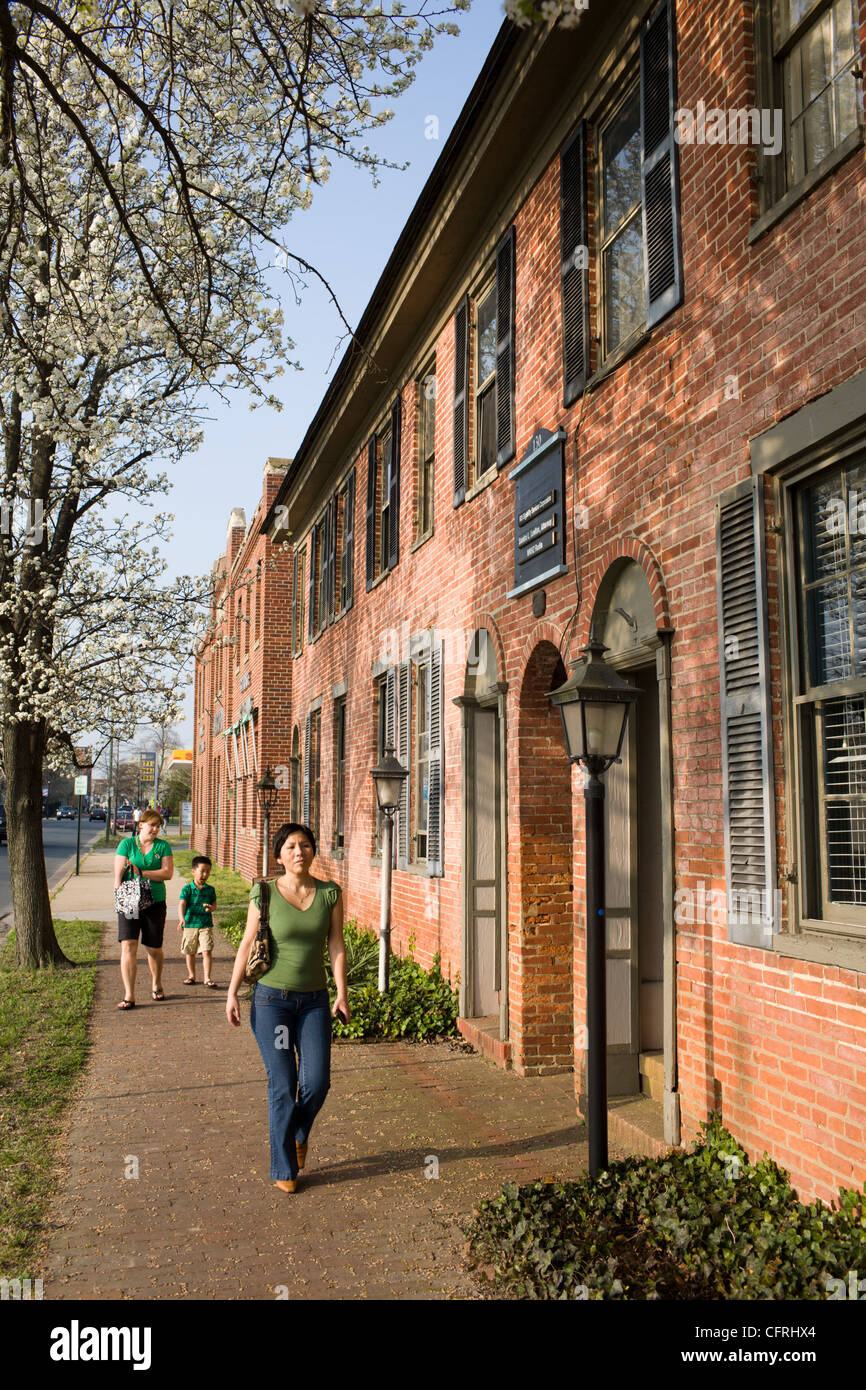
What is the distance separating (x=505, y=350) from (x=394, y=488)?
4.17 metres

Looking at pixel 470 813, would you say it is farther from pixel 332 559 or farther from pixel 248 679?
pixel 248 679

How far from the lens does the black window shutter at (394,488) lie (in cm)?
1287

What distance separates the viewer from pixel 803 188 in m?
4.71

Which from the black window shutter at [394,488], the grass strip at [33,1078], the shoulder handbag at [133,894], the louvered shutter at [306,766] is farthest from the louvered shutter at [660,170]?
the louvered shutter at [306,766]

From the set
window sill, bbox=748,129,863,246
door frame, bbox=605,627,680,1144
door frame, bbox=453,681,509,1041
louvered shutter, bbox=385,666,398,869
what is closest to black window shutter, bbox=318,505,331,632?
Answer: louvered shutter, bbox=385,666,398,869

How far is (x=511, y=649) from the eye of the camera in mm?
8789

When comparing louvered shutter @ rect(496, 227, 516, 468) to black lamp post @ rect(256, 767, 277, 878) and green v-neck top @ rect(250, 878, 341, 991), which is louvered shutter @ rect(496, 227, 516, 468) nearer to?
green v-neck top @ rect(250, 878, 341, 991)

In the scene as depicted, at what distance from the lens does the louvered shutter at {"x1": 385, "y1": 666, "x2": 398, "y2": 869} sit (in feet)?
41.0

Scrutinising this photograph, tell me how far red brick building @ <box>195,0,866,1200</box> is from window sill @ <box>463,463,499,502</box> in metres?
0.04

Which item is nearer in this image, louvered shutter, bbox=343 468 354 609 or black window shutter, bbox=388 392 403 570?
black window shutter, bbox=388 392 403 570

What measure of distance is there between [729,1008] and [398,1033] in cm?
487

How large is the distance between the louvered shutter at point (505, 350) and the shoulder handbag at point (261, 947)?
4354 mm

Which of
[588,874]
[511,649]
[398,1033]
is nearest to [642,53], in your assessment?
[511,649]

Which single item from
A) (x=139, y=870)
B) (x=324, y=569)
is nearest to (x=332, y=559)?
(x=324, y=569)
